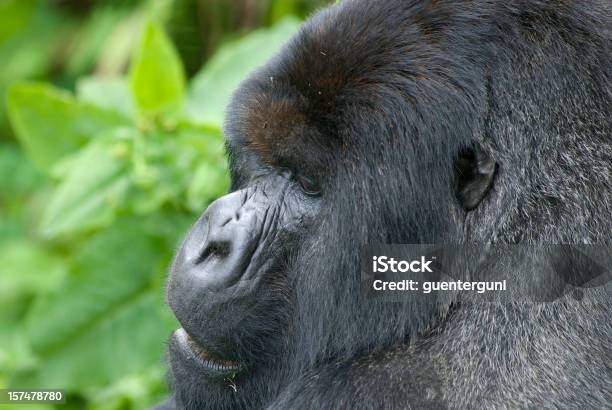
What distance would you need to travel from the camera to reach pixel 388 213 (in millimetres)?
2266

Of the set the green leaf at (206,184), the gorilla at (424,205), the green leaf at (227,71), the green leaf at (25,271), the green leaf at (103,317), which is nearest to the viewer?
the gorilla at (424,205)

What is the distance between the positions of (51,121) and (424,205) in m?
2.11

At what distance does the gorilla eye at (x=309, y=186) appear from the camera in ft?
7.72

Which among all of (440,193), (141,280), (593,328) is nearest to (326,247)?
(440,193)

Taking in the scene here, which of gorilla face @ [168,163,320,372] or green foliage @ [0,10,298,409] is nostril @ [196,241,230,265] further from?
green foliage @ [0,10,298,409]

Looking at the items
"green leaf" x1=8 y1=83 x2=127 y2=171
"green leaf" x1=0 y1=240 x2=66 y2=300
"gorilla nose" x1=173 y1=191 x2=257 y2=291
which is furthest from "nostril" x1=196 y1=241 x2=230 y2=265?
"green leaf" x1=0 y1=240 x2=66 y2=300

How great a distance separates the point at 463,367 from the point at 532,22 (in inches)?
31.2

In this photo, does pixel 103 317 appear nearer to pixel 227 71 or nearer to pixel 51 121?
pixel 51 121

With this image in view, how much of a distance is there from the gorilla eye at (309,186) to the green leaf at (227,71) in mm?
1698

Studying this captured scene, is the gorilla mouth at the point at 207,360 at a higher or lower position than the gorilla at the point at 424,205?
lower

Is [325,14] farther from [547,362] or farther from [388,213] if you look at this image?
[547,362]

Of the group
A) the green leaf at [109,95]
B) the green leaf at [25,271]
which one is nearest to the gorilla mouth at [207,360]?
the green leaf at [109,95]

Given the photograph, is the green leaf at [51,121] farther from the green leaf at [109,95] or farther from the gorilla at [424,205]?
the gorilla at [424,205]

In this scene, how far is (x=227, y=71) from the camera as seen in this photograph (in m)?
4.10
